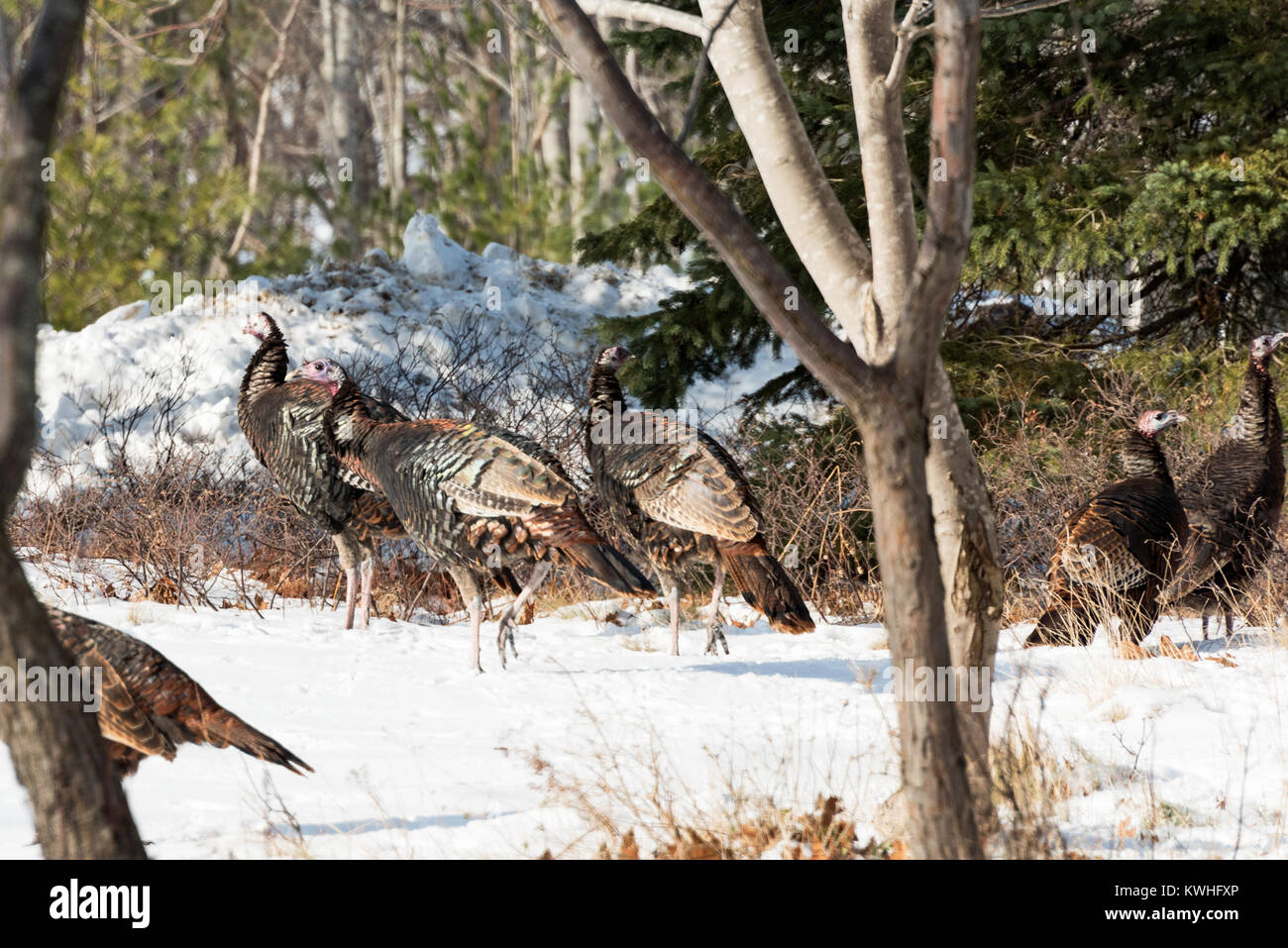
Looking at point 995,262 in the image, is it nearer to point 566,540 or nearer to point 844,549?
point 844,549

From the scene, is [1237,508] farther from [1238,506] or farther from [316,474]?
[316,474]

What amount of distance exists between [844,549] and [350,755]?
465cm

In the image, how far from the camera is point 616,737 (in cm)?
524

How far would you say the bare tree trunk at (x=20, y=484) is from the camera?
255 centimetres

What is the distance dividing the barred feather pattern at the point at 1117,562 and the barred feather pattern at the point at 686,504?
1.30m

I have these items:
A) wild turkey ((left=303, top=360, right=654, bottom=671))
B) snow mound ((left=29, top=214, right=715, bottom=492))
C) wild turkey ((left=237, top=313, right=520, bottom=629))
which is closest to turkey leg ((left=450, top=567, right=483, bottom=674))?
wild turkey ((left=303, top=360, right=654, bottom=671))

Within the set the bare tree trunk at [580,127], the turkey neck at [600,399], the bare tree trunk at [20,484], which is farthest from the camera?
the bare tree trunk at [580,127]

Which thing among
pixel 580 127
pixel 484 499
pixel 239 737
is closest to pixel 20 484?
pixel 239 737

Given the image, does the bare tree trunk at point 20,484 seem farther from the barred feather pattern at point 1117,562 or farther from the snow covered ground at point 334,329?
the snow covered ground at point 334,329

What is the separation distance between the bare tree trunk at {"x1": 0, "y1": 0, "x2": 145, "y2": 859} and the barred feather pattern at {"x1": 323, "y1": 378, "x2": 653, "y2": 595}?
367cm

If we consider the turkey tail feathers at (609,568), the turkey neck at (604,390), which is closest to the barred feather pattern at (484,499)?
the turkey tail feathers at (609,568)

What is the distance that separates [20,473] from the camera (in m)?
2.60

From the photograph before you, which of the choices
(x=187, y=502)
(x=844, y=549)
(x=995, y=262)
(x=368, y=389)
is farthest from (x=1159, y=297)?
(x=187, y=502)

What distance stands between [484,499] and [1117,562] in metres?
3.17
